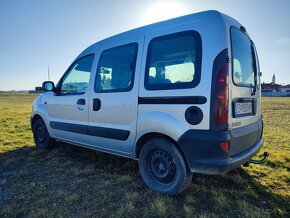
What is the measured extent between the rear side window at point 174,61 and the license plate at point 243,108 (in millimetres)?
605

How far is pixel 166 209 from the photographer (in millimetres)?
2824

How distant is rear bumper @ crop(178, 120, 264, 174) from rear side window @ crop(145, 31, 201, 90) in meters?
0.61

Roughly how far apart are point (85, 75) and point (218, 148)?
106 inches

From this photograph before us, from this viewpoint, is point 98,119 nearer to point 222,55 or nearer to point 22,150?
point 222,55

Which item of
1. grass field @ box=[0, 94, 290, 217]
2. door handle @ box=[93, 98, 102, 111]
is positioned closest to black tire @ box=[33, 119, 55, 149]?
grass field @ box=[0, 94, 290, 217]

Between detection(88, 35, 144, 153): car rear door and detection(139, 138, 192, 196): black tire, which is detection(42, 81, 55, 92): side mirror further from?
detection(139, 138, 192, 196): black tire

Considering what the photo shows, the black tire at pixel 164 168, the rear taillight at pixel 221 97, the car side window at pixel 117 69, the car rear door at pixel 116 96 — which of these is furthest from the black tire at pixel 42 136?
the rear taillight at pixel 221 97

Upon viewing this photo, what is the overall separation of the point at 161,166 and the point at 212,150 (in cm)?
85

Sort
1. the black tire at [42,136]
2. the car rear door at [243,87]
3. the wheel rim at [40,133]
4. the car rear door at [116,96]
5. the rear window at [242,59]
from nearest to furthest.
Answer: the car rear door at [243,87]
the rear window at [242,59]
the car rear door at [116,96]
the black tire at [42,136]
the wheel rim at [40,133]

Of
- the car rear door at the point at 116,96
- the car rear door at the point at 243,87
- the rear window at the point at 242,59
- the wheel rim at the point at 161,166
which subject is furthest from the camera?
the car rear door at the point at 116,96

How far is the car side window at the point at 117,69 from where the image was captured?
3521 millimetres

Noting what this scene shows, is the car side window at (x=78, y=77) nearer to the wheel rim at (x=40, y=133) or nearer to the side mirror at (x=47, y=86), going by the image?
the side mirror at (x=47, y=86)

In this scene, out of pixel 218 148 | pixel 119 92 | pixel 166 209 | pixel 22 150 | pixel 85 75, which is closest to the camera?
pixel 218 148

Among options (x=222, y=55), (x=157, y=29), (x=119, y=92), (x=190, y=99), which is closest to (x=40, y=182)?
(x=119, y=92)
